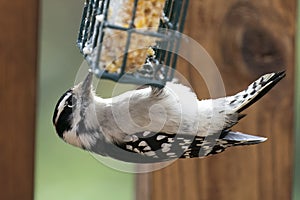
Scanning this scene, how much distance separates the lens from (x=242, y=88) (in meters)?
1.34

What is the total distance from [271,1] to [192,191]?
0.42 metres

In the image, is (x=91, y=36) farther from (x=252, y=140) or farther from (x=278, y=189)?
(x=278, y=189)

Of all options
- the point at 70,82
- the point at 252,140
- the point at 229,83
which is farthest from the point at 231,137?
the point at 70,82

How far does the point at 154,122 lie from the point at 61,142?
0.69 meters

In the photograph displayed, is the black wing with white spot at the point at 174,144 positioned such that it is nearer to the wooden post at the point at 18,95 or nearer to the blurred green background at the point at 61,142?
the wooden post at the point at 18,95

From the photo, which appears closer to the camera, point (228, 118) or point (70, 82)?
point (228, 118)

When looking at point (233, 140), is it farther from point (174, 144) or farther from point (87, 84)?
point (87, 84)

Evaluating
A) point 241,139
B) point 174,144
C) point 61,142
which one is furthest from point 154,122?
point 61,142

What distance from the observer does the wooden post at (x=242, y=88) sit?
1.34 metres

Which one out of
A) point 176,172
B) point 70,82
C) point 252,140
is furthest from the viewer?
point 70,82

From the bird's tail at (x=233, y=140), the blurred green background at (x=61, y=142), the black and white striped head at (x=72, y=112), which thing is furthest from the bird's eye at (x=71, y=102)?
the blurred green background at (x=61, y=142)

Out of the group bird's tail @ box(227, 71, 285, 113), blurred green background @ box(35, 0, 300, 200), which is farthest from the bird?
blurred green background @ box(35, 0, 300, 200)

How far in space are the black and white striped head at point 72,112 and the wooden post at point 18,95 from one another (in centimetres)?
9

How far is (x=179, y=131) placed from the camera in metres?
1.24
